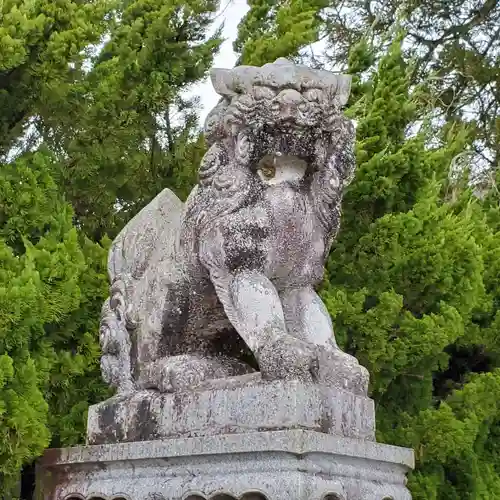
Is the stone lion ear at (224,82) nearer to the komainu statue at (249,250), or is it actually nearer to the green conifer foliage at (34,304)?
the komainu statue at (249,250)

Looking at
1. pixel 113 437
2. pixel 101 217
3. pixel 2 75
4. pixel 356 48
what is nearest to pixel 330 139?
pixel 113 437

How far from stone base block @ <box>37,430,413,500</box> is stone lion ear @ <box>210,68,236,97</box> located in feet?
4.03

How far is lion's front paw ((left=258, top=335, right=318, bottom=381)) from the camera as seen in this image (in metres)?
3.09

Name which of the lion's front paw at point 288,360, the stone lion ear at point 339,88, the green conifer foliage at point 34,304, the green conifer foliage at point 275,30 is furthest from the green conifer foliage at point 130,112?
the lion's front paw at point 288,360

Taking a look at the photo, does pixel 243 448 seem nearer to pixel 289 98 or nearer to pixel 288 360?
pixel 288 360

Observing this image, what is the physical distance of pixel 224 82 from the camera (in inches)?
137

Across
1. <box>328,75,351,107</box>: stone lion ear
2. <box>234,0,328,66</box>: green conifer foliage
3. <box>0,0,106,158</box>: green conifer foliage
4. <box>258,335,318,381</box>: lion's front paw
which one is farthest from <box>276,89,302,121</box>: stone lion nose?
<box>234,0,328,66</box>: green conifer foliage

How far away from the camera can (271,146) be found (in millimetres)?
3400

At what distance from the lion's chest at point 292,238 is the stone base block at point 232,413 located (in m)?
0.48

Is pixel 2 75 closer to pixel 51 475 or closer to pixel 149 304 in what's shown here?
pixel 149 304

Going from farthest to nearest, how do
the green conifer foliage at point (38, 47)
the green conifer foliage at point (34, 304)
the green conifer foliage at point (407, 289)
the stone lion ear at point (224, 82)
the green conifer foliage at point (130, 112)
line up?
the green conifer foliage at point (407, 289)
the green conifer foliage at point (130, 112)
the green conifer foliage at point (38, 47)
the green conifer foliage at point (34, 304)
the stone lion ear at point (224, 82)

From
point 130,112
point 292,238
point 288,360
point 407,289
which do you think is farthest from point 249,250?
point 407,289

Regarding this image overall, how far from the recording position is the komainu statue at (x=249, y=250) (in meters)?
3.35

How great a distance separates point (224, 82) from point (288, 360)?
1045 millimetres
